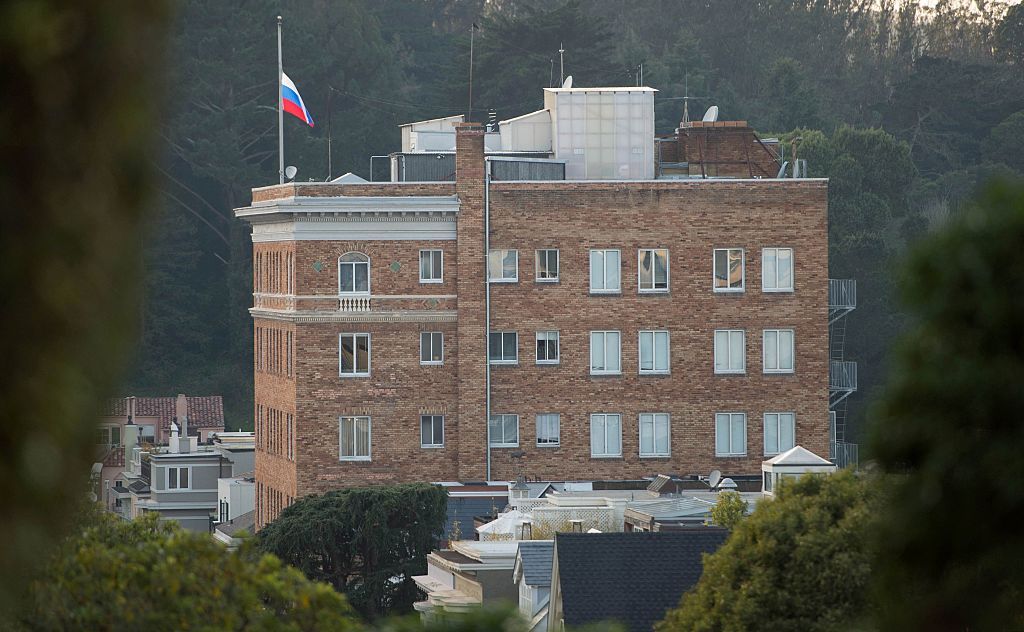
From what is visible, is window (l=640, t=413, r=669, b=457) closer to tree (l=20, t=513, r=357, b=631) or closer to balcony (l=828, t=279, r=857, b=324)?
balcony (l=828, t=279, r=857, b=324)

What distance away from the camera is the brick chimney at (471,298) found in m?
63.4

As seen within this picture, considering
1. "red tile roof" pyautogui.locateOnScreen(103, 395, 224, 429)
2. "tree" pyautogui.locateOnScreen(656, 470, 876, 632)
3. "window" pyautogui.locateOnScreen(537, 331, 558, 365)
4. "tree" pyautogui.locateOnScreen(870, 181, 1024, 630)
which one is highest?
"tree" pyautogui.locateOnScreen(870, 181, 1024, 630)

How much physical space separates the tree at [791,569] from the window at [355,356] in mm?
39594

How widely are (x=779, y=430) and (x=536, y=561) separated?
89.9 feet

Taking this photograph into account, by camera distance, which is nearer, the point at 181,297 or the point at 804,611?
the point at 804,611

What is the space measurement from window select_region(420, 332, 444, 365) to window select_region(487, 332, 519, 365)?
175cm

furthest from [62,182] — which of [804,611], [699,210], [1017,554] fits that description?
[699,210]

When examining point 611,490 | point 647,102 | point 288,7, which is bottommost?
point 611,490

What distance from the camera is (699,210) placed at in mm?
64312

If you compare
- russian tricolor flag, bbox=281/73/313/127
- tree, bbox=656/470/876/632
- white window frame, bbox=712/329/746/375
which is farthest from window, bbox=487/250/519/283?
tree, bbox=656/470/876/632

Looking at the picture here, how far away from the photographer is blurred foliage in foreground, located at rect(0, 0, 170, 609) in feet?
9.23

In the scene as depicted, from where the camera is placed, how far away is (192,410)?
320ft

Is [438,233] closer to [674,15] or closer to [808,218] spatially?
[808,218]

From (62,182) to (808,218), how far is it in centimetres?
6314
